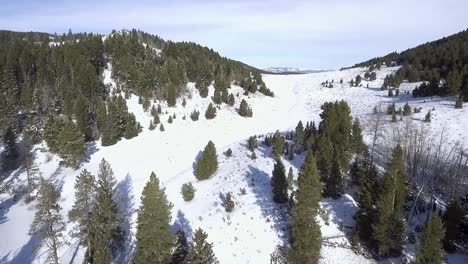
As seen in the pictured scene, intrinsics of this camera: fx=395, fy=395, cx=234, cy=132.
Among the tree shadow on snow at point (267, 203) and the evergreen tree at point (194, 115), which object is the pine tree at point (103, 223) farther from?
the evergreen tree at point (194, 115)

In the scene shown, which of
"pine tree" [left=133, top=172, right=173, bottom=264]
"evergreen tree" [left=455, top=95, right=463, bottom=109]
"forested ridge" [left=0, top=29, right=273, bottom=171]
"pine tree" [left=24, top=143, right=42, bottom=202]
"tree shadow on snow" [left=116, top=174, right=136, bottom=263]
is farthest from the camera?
"forested ridge" [left=0, top=29, right=273, bottom=171]

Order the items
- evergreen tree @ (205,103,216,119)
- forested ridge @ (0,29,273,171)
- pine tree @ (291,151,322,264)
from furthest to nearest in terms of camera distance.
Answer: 1. evergreen tree @ (205,103,216,119)
2. forested ridge @ (0,29,273,171)
3. pine tree @ (291,151,322,264)

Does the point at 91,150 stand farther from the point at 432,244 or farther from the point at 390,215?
the point at 432,244

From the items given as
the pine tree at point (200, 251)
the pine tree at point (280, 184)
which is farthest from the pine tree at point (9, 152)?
the pine tree at point (200, 251)

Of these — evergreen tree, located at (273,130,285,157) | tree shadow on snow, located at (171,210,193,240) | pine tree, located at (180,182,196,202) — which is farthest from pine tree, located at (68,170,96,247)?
evergreen tree, located at (273,130,285,157)

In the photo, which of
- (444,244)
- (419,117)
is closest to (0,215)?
(444,244)

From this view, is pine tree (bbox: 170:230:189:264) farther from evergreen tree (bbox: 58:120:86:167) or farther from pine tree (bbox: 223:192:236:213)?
evergreen tree (bbox: 58:120:86:167)
